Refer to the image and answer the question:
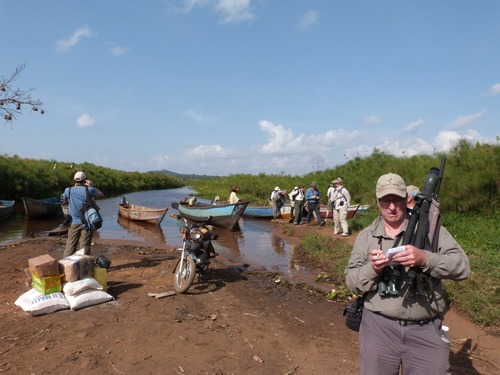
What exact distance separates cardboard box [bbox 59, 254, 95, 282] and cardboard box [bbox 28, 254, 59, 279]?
11cm

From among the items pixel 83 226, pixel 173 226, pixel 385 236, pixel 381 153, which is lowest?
pixel 173 226

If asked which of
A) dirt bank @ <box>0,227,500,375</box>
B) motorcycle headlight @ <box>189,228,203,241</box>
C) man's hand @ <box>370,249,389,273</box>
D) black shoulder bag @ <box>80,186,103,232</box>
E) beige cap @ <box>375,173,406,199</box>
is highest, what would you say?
beige cap @ <box>375,173,406,199</box>

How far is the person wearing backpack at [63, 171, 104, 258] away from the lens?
648cm

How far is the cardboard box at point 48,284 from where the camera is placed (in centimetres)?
490

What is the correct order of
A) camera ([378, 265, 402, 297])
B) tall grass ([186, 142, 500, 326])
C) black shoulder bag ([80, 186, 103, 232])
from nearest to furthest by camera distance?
camera ([378, 265, 402, 297]), tall grass ([186, 142, 500, 326]), black shoulder bag ([80, 186, 103, 232])

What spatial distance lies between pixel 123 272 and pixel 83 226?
57.7 inches

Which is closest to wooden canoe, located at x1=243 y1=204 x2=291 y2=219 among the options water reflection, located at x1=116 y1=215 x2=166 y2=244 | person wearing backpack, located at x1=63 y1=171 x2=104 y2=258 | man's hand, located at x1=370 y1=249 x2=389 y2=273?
water reflection, located at x1=116 y1=215 x2=166 y2=244

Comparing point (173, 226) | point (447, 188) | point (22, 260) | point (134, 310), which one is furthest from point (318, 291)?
point (173, 226)

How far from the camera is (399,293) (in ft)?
7.14

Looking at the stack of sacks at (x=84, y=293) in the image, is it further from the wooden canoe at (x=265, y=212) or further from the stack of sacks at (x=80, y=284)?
the wooden canoe at (x=265, y=212)

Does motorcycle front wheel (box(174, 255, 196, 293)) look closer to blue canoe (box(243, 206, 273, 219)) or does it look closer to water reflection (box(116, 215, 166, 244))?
water reflection (box(116, 215, 166, 244))

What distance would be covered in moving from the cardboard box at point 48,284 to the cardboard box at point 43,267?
0.06 metres

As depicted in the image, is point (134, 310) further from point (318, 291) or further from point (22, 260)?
point (22, 260)

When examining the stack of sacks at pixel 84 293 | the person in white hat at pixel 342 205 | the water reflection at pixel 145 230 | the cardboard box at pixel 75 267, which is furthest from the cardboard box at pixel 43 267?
the person in white hat at pixel 342 205
